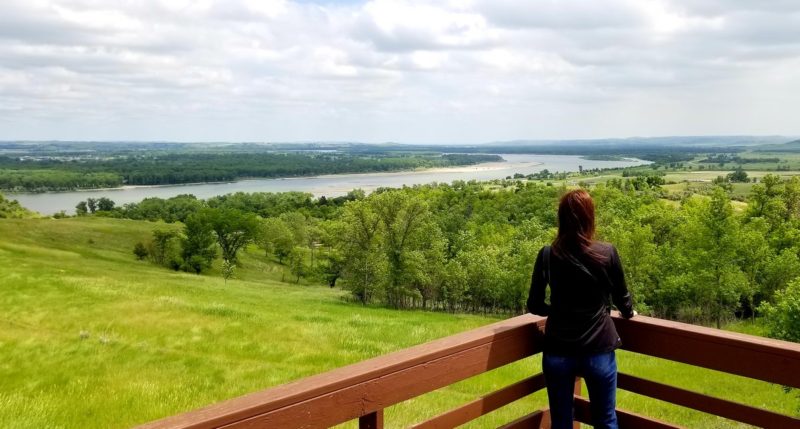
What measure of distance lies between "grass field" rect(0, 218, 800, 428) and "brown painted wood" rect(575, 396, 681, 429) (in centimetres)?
354

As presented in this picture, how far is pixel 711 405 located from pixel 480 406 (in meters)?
1.48

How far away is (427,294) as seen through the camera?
59094mm

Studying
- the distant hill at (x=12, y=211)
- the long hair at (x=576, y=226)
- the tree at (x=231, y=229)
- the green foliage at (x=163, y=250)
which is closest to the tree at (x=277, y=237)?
the tree at (x=231, y=229)

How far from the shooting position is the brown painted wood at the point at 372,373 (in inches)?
90.1

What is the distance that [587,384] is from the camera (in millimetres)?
3822

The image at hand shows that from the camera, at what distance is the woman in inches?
147

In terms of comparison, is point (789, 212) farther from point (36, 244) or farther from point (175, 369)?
point (36, 244)

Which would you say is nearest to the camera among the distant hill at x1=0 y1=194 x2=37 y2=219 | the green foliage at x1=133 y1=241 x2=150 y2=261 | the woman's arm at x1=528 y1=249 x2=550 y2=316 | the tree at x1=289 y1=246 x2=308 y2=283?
the woman's arm at x1=528 y1=249 x2=550 y2=316

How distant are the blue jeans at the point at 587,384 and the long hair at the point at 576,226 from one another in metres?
0.68

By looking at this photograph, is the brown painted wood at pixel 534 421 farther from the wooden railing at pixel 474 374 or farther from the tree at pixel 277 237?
the tree at pixel 277 237

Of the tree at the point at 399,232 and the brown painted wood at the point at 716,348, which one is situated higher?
the brown painted wood at the point at 716,348

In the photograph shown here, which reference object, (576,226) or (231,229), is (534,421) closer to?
(576,226)

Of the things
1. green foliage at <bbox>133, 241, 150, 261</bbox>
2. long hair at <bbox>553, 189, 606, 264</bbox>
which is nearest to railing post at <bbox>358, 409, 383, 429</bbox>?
long hair at <bbox>553, 189, 606, 264</bbox>

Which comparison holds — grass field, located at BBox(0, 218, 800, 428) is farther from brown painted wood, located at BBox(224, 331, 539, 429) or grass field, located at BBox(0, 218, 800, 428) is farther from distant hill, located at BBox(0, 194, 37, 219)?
distant hill, located at BBox(0, 194, 37, 219)
